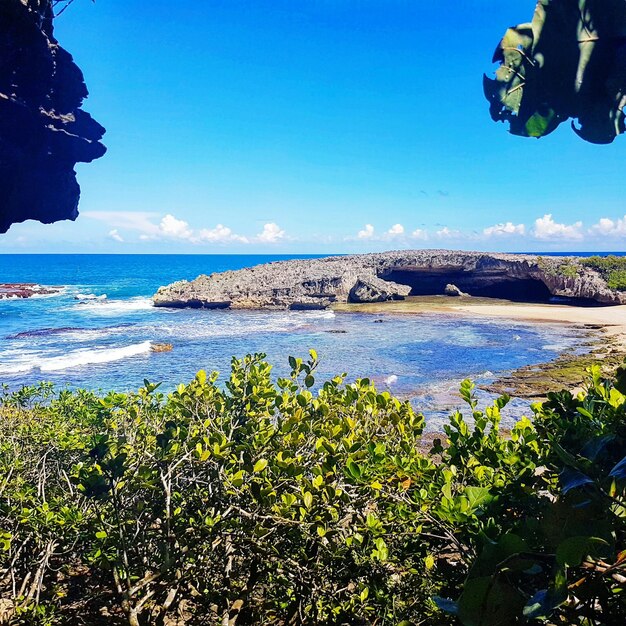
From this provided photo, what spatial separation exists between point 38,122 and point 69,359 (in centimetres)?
1494

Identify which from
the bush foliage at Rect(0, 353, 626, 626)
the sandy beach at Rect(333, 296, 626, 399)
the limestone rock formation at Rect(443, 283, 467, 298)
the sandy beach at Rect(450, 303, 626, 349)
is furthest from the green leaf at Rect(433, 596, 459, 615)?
the limestone rock formation at Rect(443, 283, 467, 298)

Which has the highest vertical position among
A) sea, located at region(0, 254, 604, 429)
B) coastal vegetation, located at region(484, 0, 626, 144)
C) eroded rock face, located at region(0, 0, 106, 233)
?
eroded rock face, located at region(0, 0, 106, 233)

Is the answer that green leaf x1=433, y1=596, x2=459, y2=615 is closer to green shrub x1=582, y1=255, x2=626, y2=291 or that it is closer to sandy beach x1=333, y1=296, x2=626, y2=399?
sandy beach x1=333, y1=296, x2=626, y2=399

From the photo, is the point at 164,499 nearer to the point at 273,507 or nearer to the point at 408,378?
the point at 273,507

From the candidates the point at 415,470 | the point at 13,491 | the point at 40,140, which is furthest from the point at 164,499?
the point at 40,140

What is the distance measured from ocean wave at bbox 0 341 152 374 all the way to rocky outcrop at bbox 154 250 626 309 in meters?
19.7

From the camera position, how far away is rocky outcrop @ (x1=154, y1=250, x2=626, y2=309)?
4709cm

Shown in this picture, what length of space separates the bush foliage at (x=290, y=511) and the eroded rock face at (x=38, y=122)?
11953 mm

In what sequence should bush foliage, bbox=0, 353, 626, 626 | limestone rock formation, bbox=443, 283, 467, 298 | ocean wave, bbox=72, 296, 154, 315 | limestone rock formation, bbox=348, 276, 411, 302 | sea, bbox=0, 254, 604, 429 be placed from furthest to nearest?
limestone rock formation, bbox=443, 283, 467, 298 < limestone rock formation, bbox=348, 276, 411, 302 < ocean wave, bbox=72, 296, 154, 315 < sea, bbox=0, 254, 604, 429 < bush foliage, bbox=0, 353, 626, 626

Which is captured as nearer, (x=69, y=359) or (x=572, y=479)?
(x=572, y=479)

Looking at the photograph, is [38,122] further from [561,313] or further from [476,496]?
[561,313]

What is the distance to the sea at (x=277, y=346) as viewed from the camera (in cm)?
2227

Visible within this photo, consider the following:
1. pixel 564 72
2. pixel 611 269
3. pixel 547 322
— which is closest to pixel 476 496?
pixel 564 72

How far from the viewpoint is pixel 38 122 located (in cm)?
1548
